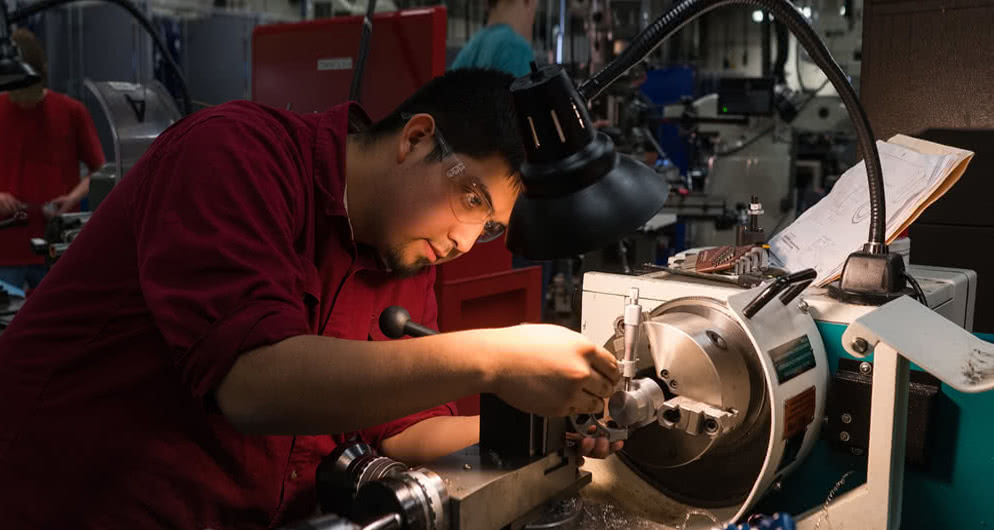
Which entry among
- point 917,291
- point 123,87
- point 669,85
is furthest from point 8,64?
point 669,85

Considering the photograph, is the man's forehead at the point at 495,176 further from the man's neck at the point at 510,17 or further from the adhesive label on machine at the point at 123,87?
the adhesive label on machine at the point at 123,87

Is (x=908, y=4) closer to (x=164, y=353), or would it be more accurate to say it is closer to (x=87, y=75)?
(x=164, y=353)

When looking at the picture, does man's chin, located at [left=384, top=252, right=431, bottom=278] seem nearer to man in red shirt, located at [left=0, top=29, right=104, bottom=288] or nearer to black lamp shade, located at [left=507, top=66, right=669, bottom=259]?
black lamp shade, located at [left=507, top=66, right=669, bottom=259]

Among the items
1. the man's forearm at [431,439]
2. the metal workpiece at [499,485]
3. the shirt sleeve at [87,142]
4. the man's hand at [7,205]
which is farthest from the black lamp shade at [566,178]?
the shirt sleeve at [87,142]

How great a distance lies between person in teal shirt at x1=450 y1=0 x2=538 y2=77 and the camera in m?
2.35

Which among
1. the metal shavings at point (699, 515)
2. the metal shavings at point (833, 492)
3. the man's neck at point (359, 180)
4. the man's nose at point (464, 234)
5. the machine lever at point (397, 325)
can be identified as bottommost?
the metal shavings at point (699, 515)

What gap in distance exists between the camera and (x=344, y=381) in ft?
2.43

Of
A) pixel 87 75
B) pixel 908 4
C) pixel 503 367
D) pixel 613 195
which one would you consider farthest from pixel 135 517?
pixel 87 75

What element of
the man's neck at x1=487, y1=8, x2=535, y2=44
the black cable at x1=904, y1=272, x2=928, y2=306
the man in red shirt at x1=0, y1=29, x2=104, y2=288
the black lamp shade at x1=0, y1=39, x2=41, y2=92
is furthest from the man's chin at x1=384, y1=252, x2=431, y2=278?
the man in red shirt at x1=0, y1=29, x2=104, y2=288

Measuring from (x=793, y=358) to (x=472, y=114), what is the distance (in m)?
Answer: 0.45

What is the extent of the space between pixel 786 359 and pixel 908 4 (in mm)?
1224

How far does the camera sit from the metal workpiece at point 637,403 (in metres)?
0.84

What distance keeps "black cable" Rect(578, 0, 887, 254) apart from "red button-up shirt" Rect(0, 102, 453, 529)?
1.17 ft

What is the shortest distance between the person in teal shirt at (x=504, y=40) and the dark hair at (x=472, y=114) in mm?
1285
